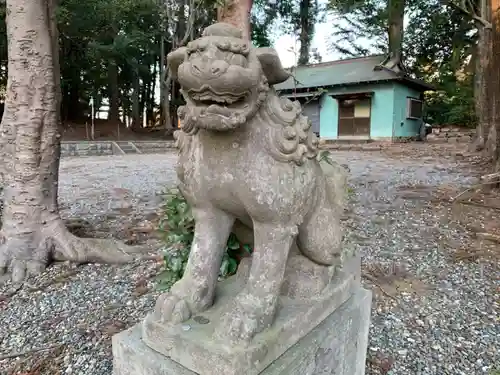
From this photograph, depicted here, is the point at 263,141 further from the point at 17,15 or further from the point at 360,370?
the point at 17,15

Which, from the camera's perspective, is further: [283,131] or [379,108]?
[379,108]

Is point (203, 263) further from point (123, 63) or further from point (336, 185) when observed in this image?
point (123, 63)

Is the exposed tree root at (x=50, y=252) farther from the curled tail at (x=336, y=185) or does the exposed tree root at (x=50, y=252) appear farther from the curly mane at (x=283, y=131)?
the curly mane at (x=283, y=131)

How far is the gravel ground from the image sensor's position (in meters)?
1.85

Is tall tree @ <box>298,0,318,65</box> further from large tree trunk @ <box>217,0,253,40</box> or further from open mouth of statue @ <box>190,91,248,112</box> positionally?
open mouth of statue @ <box>190,91,248,112</box>

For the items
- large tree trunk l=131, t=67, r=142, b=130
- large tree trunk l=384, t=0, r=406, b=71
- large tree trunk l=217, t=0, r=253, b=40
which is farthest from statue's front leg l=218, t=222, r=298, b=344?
large tree trunk l=131, t=67, r=142, b=130

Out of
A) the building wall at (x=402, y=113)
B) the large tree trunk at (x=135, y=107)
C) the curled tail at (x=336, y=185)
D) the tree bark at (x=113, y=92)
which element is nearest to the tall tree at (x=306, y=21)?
the building wall at (x=402, y=113)

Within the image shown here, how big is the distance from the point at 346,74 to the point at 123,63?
37.9 feet

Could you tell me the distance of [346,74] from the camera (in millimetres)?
17062

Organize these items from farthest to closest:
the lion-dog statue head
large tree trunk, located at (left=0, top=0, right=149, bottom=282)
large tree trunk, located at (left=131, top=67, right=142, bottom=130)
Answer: large tree trunk, located at (left=131, top=67, right=142, bottom=130)
large tree trunk, located at (left=0, top=0, right=149, bottom=282)
the lion-dog statue head

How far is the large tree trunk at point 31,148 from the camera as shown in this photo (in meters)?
2.65

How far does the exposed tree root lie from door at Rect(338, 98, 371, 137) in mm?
14525

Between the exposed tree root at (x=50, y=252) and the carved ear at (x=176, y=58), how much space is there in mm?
2137

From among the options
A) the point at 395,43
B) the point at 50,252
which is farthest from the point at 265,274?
the point at 395,43
